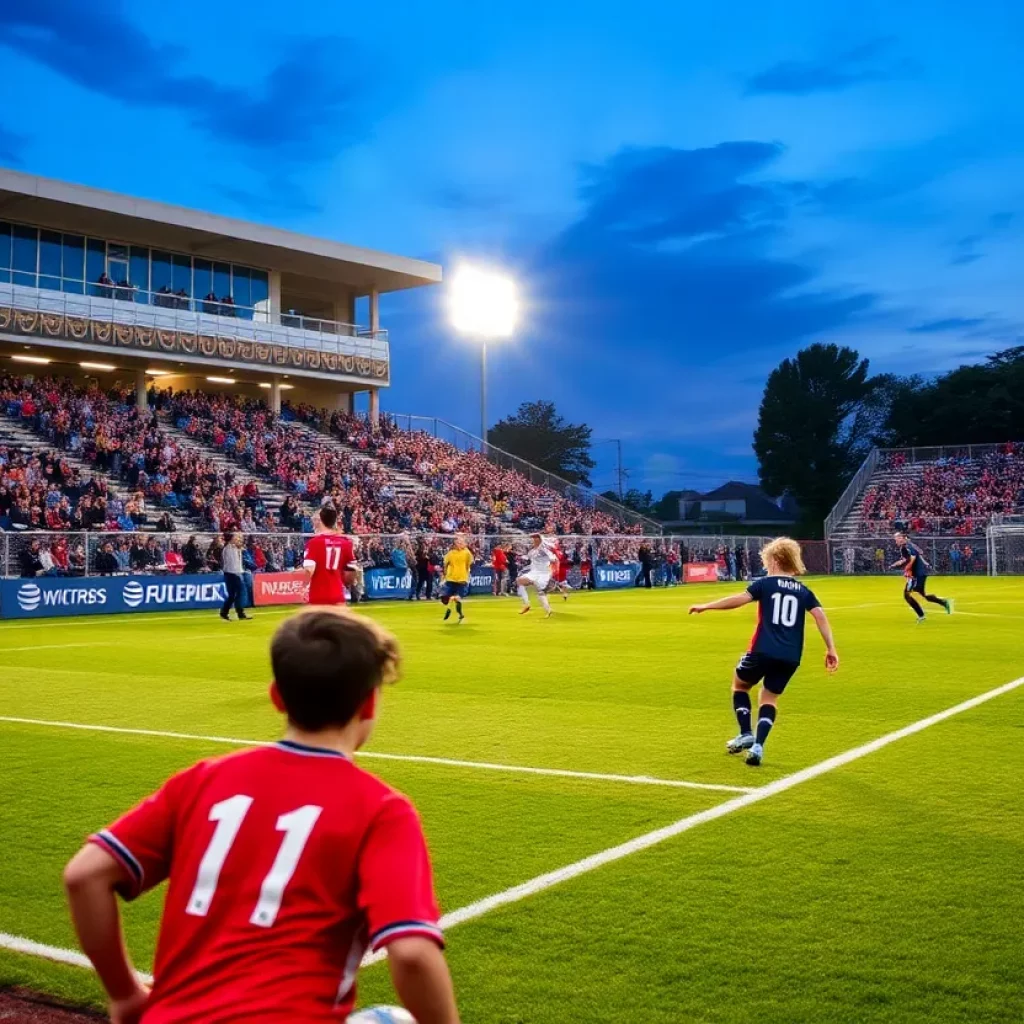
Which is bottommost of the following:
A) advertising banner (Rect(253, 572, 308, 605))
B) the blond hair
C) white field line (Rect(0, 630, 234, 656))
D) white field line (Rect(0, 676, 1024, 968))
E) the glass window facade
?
white field line (Rect(0, 676, 1024, 968))

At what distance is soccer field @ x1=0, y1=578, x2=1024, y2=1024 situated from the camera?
183 inches

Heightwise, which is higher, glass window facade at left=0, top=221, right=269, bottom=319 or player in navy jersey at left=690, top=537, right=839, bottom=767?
glass window facade at left=0, top=221, right=269, bottom=319

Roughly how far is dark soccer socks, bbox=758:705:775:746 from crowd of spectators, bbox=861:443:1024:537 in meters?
53.5

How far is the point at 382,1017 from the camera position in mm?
2322

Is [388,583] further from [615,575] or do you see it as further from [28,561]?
[615,575]

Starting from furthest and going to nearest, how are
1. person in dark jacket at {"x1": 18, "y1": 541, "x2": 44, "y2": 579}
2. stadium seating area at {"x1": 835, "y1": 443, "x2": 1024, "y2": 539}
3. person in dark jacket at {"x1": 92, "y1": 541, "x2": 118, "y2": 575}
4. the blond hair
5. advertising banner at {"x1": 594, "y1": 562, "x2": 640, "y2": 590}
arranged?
stadium seating area at {"x1": 835, "y1": 443, "x2": 1024, "y2": 539} < advertising banner at {"x1": 594, "y1": 562, "x2": 640, "y2": 590} < person in dark jacket at {"x1": 92, "y1": 541, "x2": 118, "y2": 575} < person in dark jacket at {"x1": 18, "y1": 541, "x2": 44, "y2": 579} < the blond hair

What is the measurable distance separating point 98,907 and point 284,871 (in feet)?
1.32

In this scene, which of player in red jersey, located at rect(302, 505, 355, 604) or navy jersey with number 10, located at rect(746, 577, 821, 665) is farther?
player in red jersey, located at rect(302, 505, 355, 604)

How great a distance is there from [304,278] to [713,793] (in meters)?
49.7

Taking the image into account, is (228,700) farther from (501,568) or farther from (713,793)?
(501,568)

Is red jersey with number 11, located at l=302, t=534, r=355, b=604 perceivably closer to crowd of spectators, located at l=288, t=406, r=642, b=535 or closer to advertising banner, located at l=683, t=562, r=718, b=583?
crowd of spectators, located at l=288, t=406, r=642, b=535

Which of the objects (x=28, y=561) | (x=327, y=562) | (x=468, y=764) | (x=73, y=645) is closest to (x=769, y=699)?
(x=468, y=764)

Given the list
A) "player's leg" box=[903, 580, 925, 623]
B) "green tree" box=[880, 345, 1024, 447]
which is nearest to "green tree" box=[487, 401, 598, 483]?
"green tree" box=[880, 345, 1024, 447]

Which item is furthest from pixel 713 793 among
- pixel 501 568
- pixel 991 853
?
pixel 501 568
